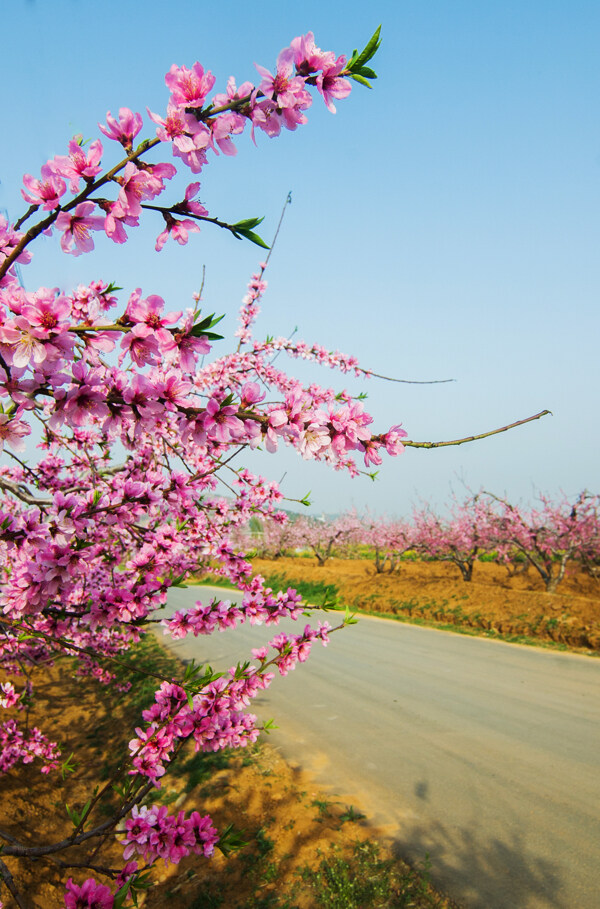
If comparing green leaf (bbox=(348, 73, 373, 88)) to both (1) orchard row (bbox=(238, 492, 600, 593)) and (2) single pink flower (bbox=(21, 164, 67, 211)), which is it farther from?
(1) orchard row (bbox=(238, 492, 600, 593))

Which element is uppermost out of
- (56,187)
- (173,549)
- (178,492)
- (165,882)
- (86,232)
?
(56,187)

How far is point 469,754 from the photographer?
20.0 ft

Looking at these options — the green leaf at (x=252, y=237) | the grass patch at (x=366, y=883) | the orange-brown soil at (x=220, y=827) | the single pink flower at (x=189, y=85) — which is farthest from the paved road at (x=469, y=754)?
the single pink flower at (x=189, y=85)

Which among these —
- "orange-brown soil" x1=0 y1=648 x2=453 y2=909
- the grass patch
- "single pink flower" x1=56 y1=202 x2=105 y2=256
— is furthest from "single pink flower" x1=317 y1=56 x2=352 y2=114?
the grass patch

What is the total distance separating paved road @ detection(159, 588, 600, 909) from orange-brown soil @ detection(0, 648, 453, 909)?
14.7 inches

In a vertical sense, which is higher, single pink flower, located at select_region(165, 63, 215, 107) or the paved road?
single pink flower, located at select_region(165, 63, 215, 107)

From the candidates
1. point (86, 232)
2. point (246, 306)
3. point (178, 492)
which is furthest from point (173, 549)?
point (246, 306)

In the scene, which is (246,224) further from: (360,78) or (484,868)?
(484,868)

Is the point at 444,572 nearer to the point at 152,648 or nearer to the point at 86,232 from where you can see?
the point at 152,648

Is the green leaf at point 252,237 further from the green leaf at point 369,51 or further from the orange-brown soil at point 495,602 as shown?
the orange-brown soil at point 495,602

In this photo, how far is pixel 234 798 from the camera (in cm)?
523

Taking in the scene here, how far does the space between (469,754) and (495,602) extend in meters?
9.43

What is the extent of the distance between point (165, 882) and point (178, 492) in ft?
11.9

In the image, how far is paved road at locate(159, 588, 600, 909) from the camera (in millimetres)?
3986
